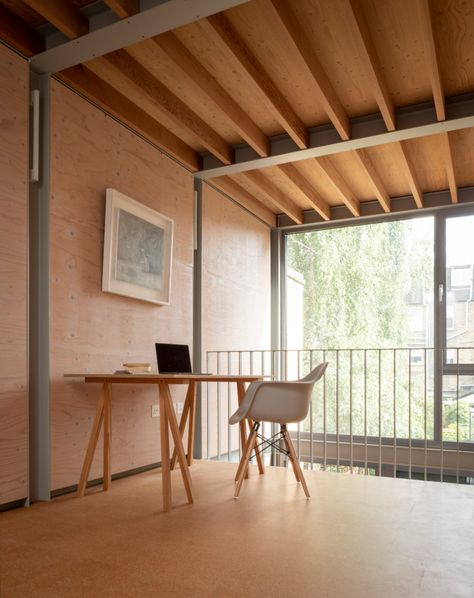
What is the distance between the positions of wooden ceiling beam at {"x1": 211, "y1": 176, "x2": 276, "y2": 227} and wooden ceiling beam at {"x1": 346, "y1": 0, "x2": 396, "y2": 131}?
5.54 feet

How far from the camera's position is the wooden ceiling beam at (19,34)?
2.57m

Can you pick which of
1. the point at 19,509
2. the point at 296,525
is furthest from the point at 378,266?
the point at 19,509

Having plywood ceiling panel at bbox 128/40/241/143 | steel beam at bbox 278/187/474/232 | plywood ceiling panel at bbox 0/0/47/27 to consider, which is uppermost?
plywood ceiling panel at bbox 0/0/47/27

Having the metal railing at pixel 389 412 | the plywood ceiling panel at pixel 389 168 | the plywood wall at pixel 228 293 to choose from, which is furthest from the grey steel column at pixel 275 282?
the plywood ceiling panel at pixel 389 168

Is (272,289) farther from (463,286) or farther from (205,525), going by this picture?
(205,525)

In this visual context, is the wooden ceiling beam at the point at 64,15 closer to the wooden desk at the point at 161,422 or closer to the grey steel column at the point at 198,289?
the wooden desk at the point at 161,422

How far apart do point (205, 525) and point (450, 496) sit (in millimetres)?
1519

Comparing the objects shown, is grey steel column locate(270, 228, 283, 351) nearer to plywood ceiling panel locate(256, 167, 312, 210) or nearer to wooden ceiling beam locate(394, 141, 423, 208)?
plywood ceiling panel locate(256, 167, 312, 210)

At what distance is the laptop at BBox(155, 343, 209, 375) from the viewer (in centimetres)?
338

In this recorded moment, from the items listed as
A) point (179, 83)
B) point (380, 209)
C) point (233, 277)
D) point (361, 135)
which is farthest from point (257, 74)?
point (380, 209)

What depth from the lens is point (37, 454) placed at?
2.74 m

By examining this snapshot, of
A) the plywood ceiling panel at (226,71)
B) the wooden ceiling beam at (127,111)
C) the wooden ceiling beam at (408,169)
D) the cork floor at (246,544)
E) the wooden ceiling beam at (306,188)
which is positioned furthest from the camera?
the wooden ceiling beam at (306,188)

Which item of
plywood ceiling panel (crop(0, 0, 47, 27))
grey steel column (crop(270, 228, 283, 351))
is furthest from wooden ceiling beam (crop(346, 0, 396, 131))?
grey steel column (crop(270, 228, 283, 351))

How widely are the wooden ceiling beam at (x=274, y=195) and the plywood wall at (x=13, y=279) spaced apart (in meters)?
2.31
